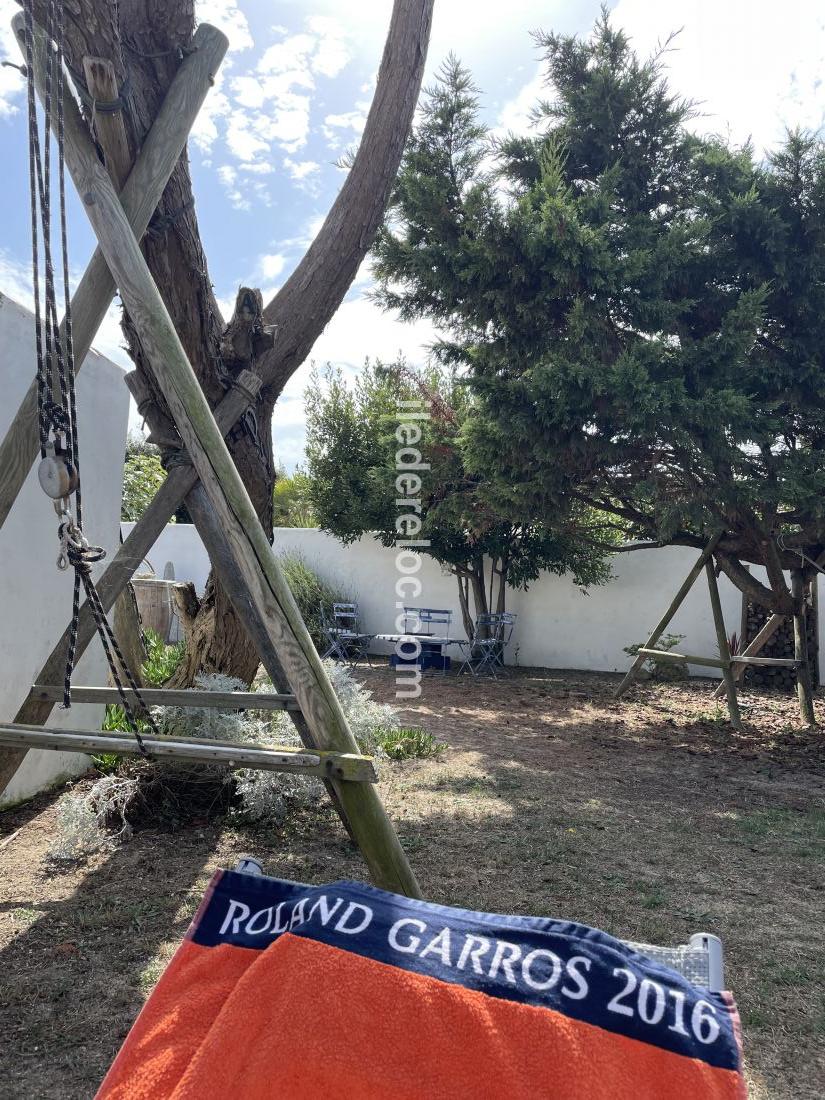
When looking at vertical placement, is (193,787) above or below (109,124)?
below

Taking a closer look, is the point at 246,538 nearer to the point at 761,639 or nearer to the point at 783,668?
the point at 761,639

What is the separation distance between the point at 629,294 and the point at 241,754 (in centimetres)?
515

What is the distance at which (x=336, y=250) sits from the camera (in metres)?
4.30

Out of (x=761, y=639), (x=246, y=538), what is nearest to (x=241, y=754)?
(x=246, y=538)

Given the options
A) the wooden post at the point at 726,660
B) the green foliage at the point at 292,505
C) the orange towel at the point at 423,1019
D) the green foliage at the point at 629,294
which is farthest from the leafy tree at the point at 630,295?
the green foliage at the point at 292,505

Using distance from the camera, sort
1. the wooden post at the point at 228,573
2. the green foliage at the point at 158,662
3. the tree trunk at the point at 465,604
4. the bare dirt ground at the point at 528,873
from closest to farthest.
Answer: the bare dirt ground at the point at 528,873 < the wooden post at the point at 228,573 < the green foliage at the point at 158,662 < the tree trunk at the point at 465,604

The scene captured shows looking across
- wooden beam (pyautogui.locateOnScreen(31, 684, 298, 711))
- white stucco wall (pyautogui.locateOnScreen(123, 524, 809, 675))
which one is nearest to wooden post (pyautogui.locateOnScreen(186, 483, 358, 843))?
wooden beam (pyautogui.locateOnScreen(31, 684, 298, 711))

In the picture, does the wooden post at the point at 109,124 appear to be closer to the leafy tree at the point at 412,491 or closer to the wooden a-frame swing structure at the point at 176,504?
the wooden a-frame swing structure at the point at 176,504

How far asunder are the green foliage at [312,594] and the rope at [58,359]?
32.7 feet

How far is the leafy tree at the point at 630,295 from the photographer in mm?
5906

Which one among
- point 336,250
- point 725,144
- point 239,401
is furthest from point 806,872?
point 725,144

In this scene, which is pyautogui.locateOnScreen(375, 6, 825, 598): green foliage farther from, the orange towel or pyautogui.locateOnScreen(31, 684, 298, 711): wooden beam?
the orange towel

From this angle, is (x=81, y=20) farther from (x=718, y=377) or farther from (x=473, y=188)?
(x=718, y=377)

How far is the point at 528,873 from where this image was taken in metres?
3.58
